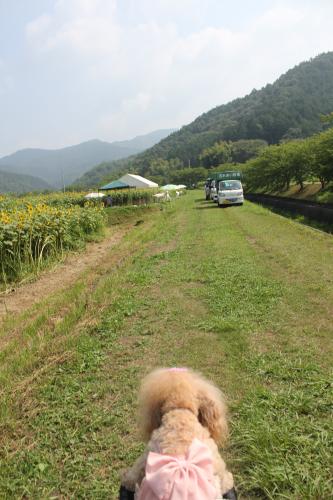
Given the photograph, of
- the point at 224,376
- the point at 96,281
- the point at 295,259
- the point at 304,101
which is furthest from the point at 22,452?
the point at 304,101

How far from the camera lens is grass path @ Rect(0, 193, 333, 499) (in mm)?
2436

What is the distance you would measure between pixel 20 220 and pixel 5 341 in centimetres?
498

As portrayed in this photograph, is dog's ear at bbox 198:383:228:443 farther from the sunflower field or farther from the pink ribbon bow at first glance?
the sunflower field

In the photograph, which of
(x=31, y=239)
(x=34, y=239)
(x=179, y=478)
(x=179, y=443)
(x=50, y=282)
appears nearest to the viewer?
(x=179, y=478)

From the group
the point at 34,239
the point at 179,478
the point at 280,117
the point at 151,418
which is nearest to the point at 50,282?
the point at 34,239

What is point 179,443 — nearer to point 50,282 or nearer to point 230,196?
point 50,282

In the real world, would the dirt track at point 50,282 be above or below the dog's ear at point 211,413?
below

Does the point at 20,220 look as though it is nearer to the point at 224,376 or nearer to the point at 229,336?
the point at 229,336

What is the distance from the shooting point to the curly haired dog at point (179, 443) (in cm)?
135

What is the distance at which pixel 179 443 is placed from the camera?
59.6 inches

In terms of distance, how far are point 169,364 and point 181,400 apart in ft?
7.20

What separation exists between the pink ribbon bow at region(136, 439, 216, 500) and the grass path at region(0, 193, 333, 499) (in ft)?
3.47

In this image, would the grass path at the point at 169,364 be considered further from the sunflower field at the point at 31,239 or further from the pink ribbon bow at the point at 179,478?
the sunflower field at the point at 31,239

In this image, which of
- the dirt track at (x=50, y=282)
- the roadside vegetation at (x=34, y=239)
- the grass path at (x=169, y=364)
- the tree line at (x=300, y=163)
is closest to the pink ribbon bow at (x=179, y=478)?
the grass path at (x=169, y=364)
